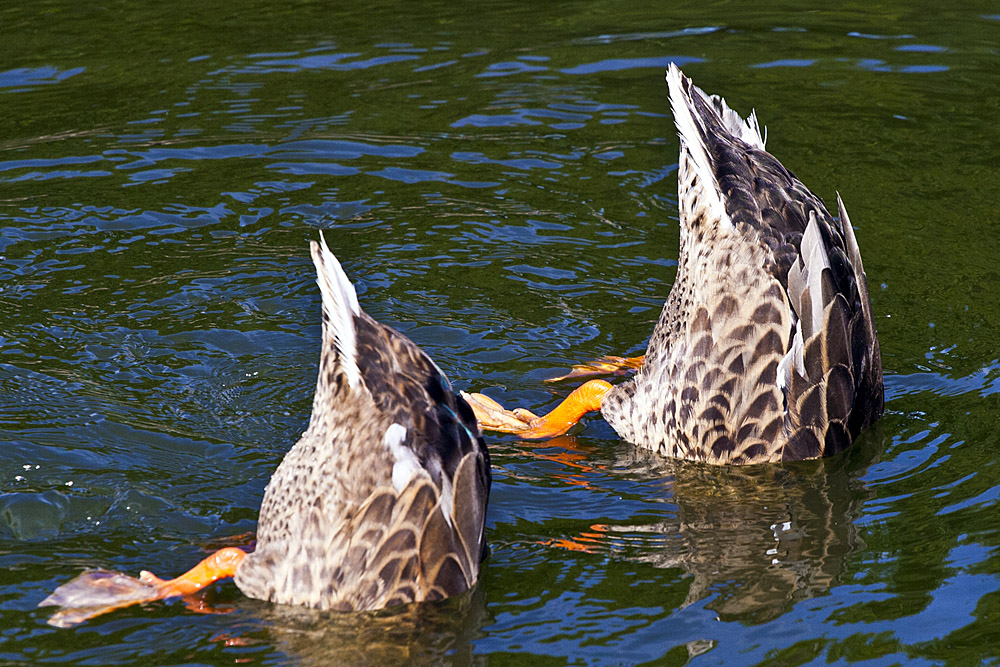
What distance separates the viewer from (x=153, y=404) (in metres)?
6.05

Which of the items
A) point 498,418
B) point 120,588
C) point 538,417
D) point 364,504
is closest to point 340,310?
point 364,504

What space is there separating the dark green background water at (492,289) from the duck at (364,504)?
4.1 inches

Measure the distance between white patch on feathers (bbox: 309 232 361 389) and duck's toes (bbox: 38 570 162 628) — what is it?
41.4 inches

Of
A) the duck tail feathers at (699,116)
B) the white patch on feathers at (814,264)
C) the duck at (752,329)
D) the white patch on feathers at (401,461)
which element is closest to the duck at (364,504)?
the white patch on feathers at (401,461)

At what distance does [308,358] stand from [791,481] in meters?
2.42

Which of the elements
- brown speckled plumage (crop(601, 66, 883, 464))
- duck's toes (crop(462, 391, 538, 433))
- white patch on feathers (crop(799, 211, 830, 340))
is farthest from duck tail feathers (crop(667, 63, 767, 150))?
duck's toes (crop(462, 391, 538, 433))

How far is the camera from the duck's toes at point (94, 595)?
15.1ft

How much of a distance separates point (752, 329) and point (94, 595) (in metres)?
2.87

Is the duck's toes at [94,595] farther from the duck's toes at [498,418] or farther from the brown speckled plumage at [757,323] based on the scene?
the brown speckled plumage at [757,323]

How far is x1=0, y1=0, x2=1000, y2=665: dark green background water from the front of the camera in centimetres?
475

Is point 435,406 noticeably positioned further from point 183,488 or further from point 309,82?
point 309,82

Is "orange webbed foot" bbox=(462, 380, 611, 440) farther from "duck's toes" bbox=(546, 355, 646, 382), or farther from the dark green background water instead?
"duck's toes" bbox=(546, 355, 646, 382)

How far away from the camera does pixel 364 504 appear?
15.7 feet

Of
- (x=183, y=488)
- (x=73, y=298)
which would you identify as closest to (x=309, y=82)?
(x=73, y=298)
